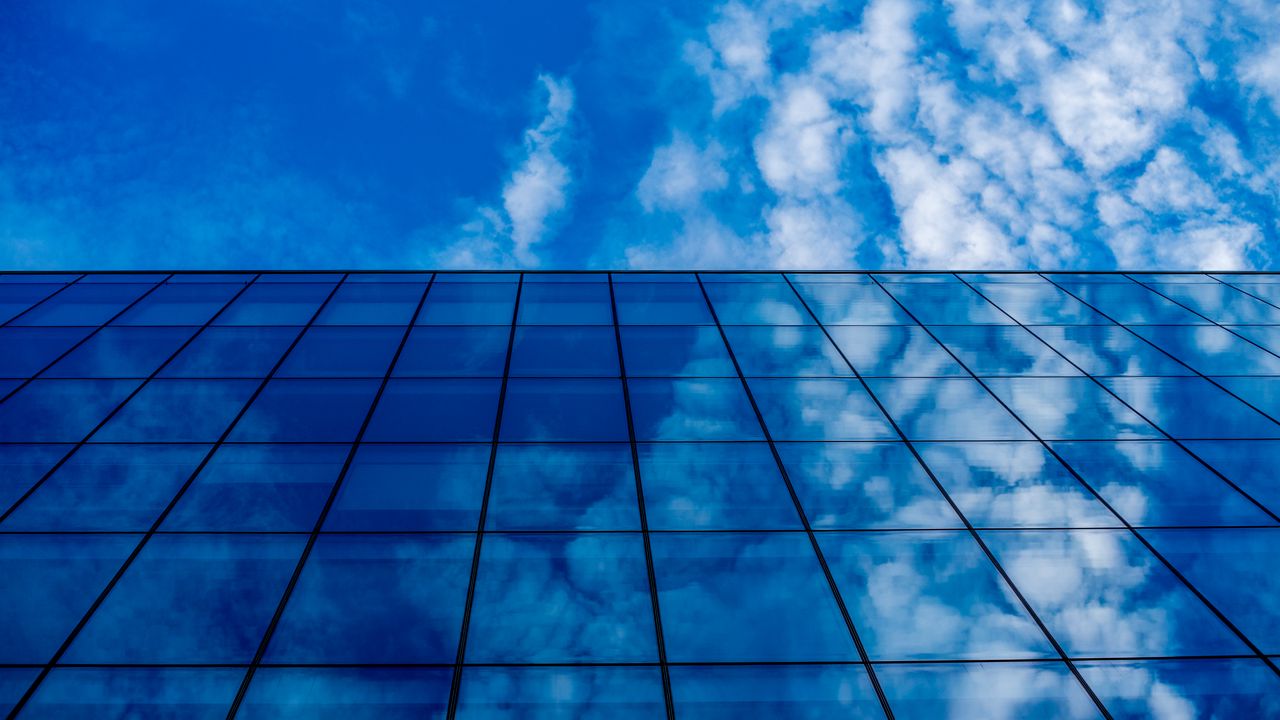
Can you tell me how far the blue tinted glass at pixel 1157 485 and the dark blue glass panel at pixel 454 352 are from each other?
1039 centimetres

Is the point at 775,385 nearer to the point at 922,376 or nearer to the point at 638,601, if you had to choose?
the point at 922,376

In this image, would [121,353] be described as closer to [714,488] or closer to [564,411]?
[564,411]

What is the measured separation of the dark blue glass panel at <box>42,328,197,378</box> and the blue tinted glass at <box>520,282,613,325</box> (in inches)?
281

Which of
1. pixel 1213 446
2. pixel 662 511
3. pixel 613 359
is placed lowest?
pixel 662 511

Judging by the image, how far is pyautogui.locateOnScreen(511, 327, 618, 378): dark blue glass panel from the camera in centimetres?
1535

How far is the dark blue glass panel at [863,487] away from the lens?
11422 millimetres

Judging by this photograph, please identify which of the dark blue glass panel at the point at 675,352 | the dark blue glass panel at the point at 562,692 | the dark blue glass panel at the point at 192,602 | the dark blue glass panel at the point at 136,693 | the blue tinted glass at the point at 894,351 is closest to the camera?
the dark blue glass panel at the point at 136,693

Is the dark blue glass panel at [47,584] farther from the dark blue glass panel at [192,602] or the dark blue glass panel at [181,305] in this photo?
the dark blue glass panel at [181,305]

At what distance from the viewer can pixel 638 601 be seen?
9.84 metres

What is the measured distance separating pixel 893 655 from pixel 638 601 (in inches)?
121

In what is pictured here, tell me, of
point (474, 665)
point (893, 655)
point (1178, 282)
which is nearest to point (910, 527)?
point (893, 655)

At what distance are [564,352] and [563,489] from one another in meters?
4.85

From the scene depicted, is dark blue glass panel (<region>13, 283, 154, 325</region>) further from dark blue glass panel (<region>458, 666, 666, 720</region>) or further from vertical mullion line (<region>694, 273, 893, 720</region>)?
dark blue glass panel (<region>458, 666, 666, 720</region>)

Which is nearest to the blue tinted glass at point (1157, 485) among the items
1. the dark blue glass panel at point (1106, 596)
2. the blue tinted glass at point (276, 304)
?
the dark blue glass panel at point (1106, 596)
